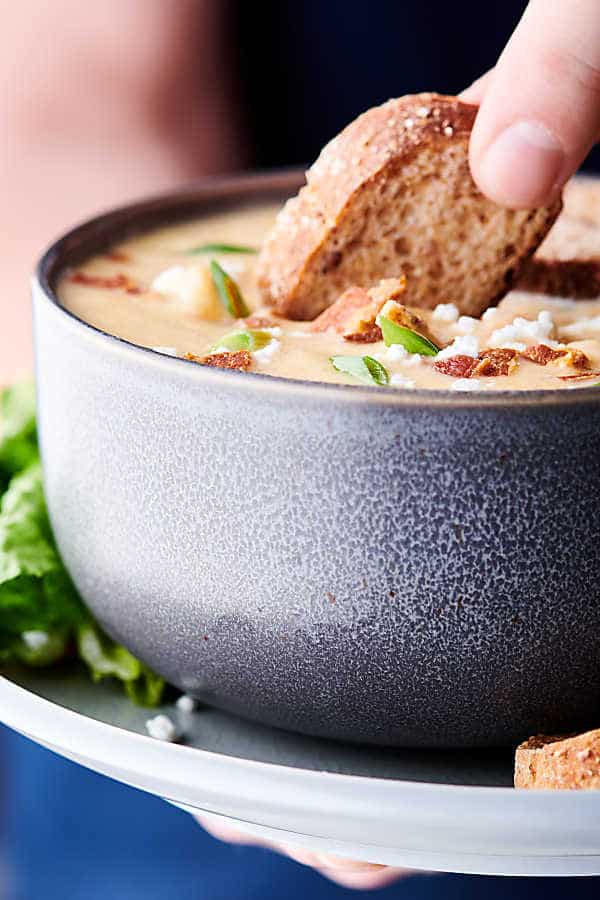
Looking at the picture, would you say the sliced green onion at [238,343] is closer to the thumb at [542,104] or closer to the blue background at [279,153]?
the thumb at [542,104]

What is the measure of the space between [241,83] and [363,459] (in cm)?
201

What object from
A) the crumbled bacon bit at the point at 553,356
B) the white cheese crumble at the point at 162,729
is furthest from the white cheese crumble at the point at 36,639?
the crumbled bacon bit at the point at 553,356

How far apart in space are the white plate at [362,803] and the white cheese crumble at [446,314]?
38 cm

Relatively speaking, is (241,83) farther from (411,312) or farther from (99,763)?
(99,763)

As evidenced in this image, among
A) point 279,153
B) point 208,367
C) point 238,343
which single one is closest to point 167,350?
point 238,343

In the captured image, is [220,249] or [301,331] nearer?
[301,331]

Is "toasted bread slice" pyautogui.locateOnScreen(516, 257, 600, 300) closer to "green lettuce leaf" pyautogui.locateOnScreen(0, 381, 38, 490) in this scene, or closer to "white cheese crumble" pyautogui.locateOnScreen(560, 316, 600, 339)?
"white cheese crumble" pyautogui.locateOnScreen(560, 316, 600, 339)

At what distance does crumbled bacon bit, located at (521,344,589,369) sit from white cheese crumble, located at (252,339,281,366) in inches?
7.8

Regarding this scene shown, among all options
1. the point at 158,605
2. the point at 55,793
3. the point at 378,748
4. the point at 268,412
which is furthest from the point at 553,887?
the point at 268,412

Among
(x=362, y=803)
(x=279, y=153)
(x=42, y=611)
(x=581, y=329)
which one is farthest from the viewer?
(x=279, y=153)

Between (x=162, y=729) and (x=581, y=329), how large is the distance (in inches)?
19.8

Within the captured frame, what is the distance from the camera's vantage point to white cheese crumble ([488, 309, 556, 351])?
1.03 meters

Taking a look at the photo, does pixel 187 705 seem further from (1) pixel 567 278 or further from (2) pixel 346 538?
(1) pixel 567 278

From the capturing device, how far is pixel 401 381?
3.11 feet
